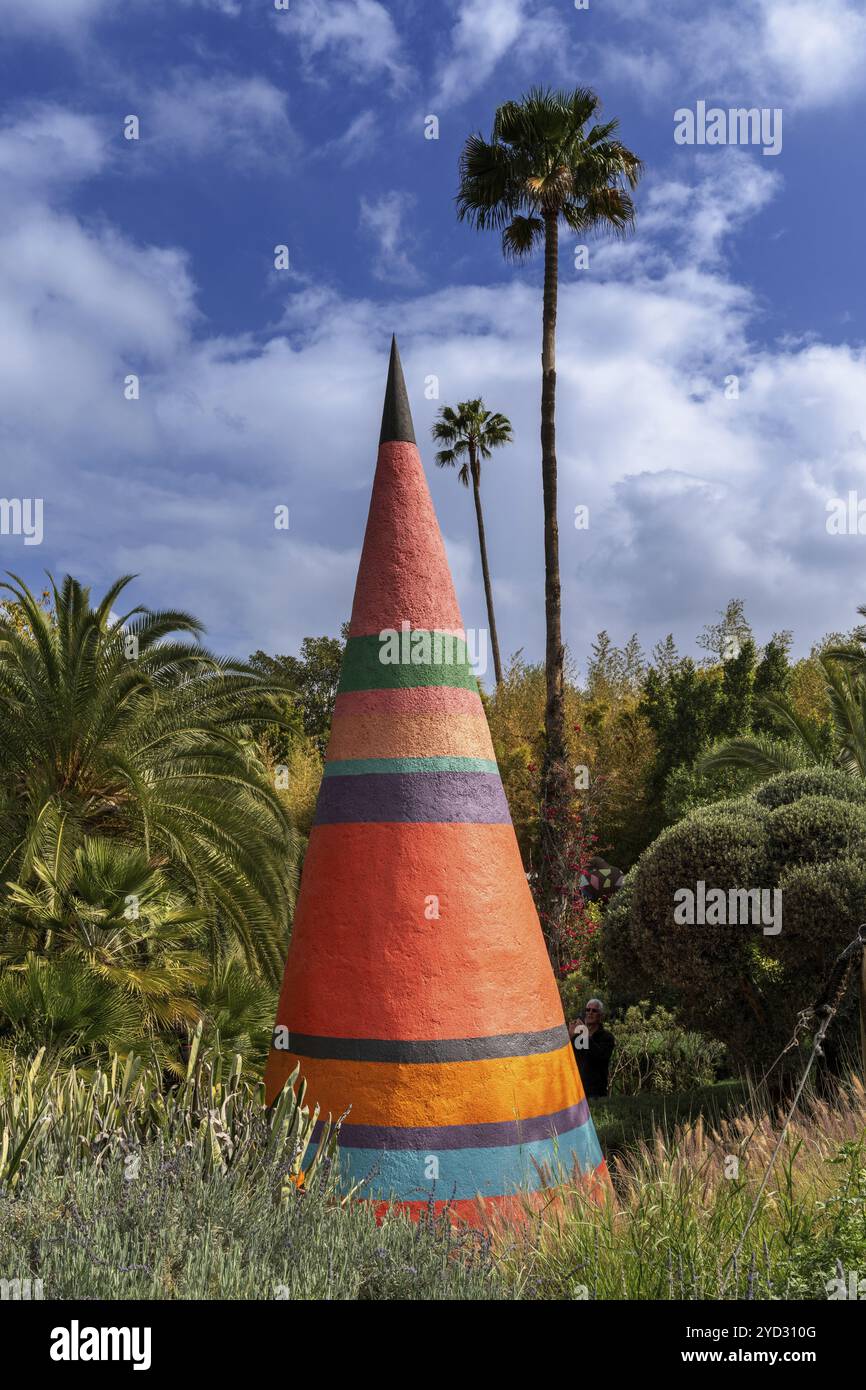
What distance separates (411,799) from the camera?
5680 mm

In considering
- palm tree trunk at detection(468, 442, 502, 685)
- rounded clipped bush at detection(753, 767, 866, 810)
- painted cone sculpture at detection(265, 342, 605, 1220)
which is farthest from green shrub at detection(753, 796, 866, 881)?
palm tree trunk at detection(468, 442, 502, 685)

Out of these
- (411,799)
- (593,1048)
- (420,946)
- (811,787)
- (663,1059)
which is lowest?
(663,1059)

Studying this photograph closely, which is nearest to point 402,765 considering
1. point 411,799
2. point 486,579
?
point 411,799

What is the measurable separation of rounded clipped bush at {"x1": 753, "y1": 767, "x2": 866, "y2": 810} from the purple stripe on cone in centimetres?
759

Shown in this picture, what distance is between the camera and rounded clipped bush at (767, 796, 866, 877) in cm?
1110

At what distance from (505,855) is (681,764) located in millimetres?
23174

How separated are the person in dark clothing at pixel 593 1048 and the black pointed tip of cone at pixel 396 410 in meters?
6.31

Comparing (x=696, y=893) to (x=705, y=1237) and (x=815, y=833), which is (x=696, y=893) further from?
(x=705, y=1237)

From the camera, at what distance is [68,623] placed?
37.1 ft

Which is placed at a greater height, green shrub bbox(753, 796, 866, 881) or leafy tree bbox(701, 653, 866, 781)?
leafy tree bbox(701, 653, 866, 781)

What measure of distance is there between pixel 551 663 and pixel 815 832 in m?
6.30

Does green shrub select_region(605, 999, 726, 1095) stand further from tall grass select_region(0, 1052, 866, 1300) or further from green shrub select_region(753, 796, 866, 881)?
tall grass select_region(0, 1052, 866, 1300)

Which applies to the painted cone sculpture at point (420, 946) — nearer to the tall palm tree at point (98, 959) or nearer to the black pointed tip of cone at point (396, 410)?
the black pointed tip of cone at point (396, 410)

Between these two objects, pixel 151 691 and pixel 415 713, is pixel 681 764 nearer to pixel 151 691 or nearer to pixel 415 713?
pixel 151 691
